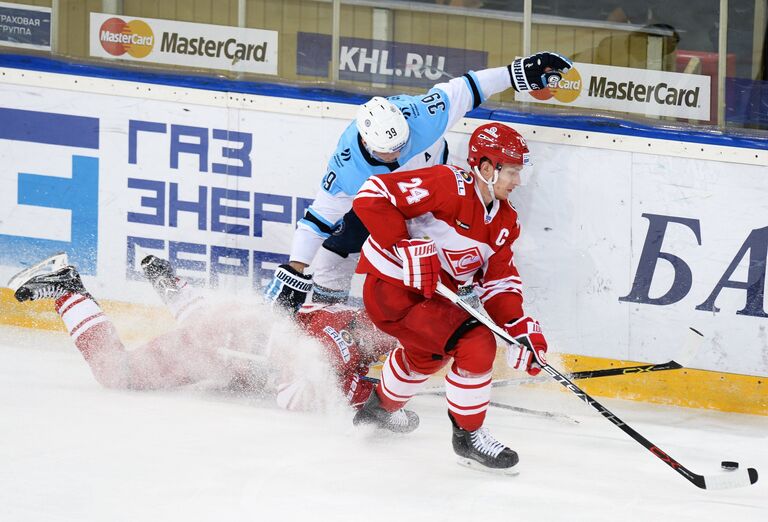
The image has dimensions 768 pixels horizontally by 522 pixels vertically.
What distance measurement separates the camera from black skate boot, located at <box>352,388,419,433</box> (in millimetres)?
3445

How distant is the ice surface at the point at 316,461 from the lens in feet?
9.11

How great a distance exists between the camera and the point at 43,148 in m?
4.38

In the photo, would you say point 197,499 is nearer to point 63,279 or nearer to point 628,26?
point 63,279

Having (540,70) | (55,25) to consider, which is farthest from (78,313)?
(540,70)

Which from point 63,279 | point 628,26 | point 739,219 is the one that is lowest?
point 63,279

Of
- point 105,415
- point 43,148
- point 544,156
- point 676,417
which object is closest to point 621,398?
point 676,417

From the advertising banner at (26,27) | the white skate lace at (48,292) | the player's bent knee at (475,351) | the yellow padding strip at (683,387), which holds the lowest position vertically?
the yellow padding strip at (683,387)

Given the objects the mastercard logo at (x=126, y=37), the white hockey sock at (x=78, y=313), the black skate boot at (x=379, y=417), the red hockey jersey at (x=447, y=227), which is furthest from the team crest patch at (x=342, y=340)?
the mastercard logo at (x=126, y=37)

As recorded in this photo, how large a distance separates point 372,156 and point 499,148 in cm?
63

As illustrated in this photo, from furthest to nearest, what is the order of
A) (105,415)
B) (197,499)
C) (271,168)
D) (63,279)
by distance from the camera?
(271,168), (63,279), (105,415), (197,499)

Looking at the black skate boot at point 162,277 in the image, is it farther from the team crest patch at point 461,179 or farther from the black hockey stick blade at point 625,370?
the black hockey stick blade at point 625,370

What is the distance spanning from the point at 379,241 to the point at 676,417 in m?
1.37

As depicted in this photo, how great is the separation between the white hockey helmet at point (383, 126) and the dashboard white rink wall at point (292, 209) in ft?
1.65

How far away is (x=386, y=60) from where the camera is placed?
4.22m
